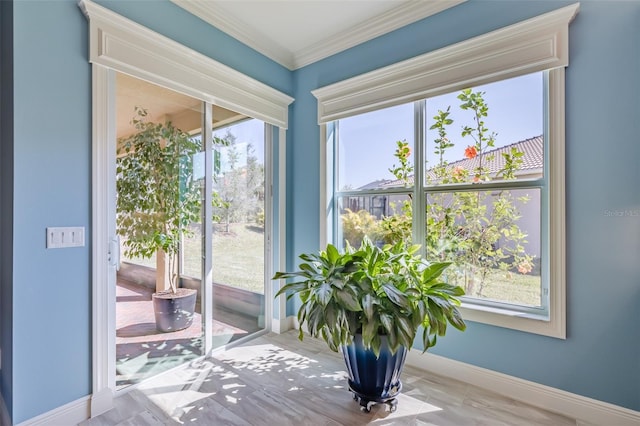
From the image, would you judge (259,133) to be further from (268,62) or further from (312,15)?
(312,15)

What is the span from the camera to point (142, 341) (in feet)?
6.78

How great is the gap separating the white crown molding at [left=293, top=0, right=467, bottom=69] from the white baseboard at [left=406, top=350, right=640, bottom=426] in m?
2.63

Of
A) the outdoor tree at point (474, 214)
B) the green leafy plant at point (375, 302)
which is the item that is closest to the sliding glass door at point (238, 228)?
the green leafy plant at point (375, 302)

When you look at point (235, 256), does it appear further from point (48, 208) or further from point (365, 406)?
point (365, 406)

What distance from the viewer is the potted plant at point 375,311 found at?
1.62m

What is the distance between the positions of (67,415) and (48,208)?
1158mm

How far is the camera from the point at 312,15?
7.79 ft

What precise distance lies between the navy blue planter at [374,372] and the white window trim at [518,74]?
733 mm

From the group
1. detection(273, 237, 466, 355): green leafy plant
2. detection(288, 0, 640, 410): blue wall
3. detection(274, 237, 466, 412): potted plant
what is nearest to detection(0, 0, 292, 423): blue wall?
detection(274, 237, 466, 412): potted plant

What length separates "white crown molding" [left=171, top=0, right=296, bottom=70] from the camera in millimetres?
2189

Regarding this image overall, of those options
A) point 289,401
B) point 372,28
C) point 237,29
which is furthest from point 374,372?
point 237,29

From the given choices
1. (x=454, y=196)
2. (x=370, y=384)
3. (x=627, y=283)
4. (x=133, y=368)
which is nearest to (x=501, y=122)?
(x=454, y=196)

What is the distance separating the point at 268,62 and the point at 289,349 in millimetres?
2716

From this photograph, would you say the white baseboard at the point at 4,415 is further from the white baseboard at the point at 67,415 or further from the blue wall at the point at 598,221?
the blue wall at the point at 598,221
